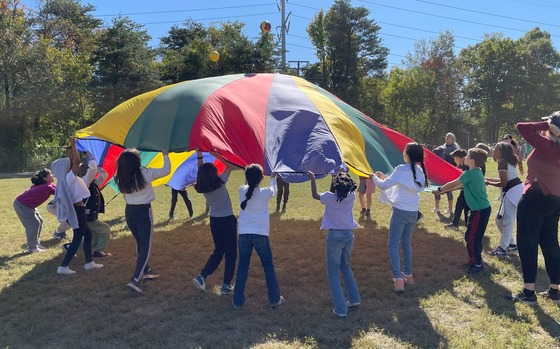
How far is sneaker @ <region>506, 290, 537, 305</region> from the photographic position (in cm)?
432

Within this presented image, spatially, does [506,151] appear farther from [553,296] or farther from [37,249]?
[37,249]

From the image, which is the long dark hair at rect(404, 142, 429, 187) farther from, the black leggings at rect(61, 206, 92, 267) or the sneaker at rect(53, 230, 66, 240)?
the sneaker at rect(53, 230, 66, 240)

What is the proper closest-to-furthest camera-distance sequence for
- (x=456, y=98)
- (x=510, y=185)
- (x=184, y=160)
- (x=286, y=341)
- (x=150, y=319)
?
(x=286, y=341) → (x=150, y=319) → (x=510, y=185) → (x=184, y=160) → (x=456, y=98)

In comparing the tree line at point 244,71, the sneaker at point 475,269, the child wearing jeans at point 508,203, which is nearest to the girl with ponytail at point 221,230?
the sneaker at point 475,269

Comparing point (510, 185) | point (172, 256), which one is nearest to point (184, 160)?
point (172, 256)

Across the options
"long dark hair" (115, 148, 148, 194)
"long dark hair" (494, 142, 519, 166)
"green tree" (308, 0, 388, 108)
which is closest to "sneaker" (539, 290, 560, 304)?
"long dark hair" (494, 142, 519, 166)

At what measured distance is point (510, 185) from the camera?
593 centimetres

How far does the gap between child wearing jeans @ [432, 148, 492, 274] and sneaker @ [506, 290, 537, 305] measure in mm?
826

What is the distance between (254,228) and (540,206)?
2.82 m

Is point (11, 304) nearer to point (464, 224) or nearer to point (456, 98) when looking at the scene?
point (464, 224)

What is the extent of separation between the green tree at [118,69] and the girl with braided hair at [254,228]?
27850mm

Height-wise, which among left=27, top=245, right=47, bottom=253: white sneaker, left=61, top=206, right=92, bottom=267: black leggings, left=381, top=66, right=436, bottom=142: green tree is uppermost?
left=381, top=66, right=436, bottom=142: green tree

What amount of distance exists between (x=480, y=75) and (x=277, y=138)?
41825 millimetres

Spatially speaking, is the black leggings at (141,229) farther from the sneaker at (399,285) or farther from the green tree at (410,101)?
the green tree at (410,101)
